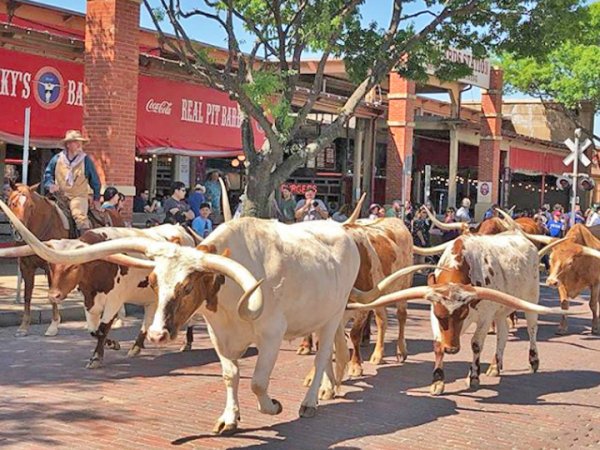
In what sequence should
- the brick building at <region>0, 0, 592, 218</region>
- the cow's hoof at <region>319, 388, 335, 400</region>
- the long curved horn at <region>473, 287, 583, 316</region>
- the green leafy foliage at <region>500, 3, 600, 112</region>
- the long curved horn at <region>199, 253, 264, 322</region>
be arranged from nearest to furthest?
the long curved horn at <region>199, 253, 264, 322</region> < the long curved horn at <region>473, 287, 583, 316</region> < the cow's hoof at <region>319, 388, 335, 400</region> < the brick building at <region>0, 0, 592, 218</region> < the green leafy foliage at <region>500, 3, 600, 112</region>

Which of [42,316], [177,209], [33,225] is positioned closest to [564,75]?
[177,209]

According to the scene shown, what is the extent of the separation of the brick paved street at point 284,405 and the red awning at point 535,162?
90.8 feet

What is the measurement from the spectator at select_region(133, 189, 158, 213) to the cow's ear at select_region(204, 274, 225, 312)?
A: 1372 cm

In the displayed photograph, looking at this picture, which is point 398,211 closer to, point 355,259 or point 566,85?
point 355,259

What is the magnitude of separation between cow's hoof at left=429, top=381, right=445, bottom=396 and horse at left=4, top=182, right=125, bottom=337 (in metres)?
5.21

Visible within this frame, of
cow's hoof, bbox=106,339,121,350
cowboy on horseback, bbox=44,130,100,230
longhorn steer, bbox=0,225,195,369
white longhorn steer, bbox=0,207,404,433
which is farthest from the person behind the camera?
cowboy on horseback, bbox=44,130,100,230

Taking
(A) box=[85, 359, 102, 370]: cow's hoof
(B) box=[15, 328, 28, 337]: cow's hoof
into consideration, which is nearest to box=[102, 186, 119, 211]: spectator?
(B) box=[15, 328, 28, 337]: cow's hoof

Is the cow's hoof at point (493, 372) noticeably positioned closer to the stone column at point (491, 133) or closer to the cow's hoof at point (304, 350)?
the cow's hoof at point (304, 350)

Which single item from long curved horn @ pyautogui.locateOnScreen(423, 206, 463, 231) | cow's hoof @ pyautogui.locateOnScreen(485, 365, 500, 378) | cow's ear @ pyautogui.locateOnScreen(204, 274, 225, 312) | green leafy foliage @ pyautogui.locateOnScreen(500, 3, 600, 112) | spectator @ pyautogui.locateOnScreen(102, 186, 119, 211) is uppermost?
green leafy foliage @ pyautogui.locateOnScreen(500, 3, 600, 112)

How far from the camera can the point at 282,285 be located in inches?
284

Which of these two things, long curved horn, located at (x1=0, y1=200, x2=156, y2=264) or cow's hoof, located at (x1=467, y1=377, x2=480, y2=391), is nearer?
long curved horn, located at (x1=0, y1=200, x2=156, y2=264)

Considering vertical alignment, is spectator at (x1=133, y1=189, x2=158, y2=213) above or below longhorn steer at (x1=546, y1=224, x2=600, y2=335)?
above

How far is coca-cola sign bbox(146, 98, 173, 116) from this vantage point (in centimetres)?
1967

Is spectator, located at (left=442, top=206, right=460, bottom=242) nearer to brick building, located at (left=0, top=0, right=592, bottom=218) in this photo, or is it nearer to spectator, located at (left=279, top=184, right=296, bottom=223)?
brick building, located at (left=0, top=0, right=592, bottom=218)
